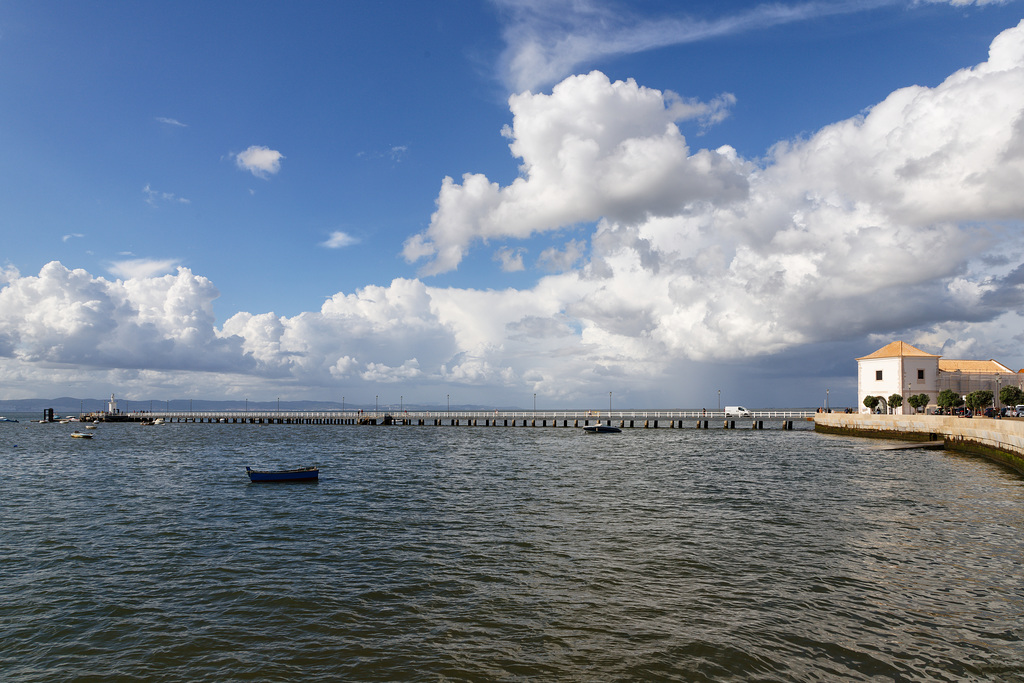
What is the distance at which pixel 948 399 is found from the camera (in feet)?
239

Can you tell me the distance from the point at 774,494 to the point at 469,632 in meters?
24.6

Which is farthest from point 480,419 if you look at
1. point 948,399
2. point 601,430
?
point 948,399

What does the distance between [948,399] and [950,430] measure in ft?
59.1

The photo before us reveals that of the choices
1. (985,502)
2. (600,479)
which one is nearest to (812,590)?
(985,502)

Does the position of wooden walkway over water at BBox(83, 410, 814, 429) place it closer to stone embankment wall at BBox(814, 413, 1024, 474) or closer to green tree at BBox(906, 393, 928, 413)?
stone embankment wall at BBox(814, 413, 1024, 474)

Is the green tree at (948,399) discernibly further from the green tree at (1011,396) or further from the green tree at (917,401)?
the green tree at (1011,396)

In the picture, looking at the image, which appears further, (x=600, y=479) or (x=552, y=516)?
(x=600, y=479)

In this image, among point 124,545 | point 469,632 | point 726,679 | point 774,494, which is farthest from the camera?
point 774,494

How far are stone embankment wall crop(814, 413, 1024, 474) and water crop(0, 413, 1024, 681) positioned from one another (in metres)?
8.42

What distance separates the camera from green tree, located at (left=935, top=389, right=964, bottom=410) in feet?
238

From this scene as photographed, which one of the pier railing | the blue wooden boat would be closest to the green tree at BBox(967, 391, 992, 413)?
the pier railing

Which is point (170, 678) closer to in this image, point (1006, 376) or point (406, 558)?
point (406, 558)

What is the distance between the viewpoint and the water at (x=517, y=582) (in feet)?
38.4

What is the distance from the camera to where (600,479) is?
3816 cm
